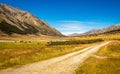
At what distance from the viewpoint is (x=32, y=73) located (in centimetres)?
1969

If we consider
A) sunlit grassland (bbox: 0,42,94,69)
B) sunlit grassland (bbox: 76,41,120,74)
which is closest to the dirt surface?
sunlit grassland (bbox: 76,41,120,74)

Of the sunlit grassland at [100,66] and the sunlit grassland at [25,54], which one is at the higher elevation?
the sunlit grassland at [25,54]

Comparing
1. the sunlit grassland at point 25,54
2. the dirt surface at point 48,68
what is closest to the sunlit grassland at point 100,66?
the dirt surface at point 48,68

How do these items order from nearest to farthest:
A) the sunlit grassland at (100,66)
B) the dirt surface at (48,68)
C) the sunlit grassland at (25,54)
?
the dirt surface at (48,68) → the sunlit grassland at (100,66) → the sunlit grassland at (25,54)

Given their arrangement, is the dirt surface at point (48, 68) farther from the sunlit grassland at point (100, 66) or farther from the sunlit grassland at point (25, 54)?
the sunlit grassland at point (25, 54)

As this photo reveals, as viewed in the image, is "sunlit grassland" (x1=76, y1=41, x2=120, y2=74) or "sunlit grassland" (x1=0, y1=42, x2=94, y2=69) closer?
"sunlit grassland" (x1=76, y1=41, x2=120, y2=74)

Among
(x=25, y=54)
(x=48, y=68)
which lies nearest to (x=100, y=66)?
(x=48, y=68)

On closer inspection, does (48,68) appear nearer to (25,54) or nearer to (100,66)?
(100,66)

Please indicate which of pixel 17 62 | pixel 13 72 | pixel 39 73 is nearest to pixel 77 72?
pixel 39 73

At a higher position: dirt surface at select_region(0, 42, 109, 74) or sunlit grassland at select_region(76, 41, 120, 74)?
dirt surface at select_region(0, 42, 109, 74)

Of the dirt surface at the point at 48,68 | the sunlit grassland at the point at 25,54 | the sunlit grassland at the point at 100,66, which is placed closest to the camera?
the dirt surface at the point at 48,68

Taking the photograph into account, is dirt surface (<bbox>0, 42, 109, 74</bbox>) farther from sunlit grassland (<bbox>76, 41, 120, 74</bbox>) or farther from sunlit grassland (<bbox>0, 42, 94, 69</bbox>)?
sunlit grassland (<bbox>0, 42, 94, 69</bbox>)

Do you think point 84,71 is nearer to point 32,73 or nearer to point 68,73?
point 68,73

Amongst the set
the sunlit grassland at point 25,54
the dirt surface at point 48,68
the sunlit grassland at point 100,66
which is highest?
the sunlit grassland at point 25,54
